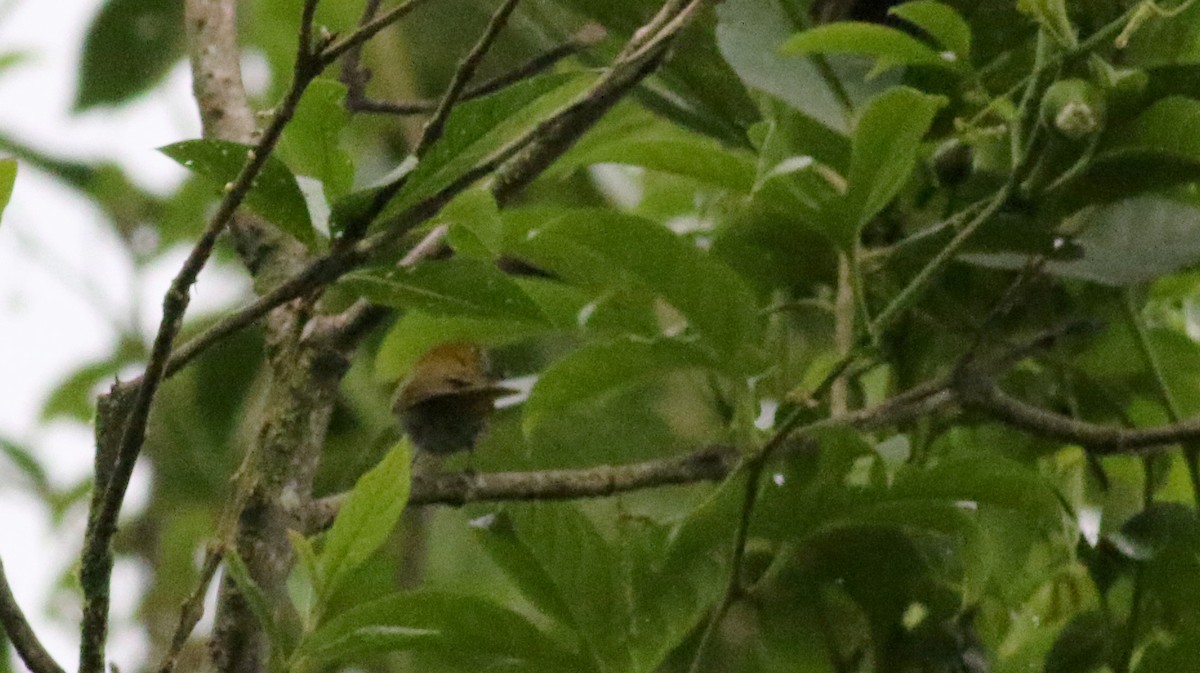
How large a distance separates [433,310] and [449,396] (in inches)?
4.9

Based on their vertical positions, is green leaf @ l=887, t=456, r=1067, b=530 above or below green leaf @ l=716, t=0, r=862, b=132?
below

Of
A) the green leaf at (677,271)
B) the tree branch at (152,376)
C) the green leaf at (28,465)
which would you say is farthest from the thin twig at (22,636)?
the green leaf at (28,465)

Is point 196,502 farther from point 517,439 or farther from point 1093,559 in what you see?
point 1093,559

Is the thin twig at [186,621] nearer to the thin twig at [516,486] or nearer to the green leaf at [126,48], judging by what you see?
the thin twig at [516,486]

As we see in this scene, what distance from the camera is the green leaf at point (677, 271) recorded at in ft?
1.75

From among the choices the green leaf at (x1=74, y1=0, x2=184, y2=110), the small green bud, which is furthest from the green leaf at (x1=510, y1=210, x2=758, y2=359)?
the green leaf at (x1=74, y1=0, x2=184, y2=110)

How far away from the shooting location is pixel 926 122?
1.69 feet

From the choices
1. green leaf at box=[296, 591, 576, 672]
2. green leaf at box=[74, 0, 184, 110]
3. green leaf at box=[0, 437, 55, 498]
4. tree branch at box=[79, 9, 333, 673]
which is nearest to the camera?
tree branch at box=[79, 9, 333, 673]

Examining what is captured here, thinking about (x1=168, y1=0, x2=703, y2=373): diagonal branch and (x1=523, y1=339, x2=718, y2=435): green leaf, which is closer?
(x1=168, y1=0, x2=703, y2=373): diagonal branch

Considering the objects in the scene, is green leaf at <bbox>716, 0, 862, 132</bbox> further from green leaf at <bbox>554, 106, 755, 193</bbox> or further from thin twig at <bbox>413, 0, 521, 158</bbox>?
thin twig at <bbox>413, 0, 521, 158</bbox>

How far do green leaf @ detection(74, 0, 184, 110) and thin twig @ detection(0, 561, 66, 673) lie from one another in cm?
75

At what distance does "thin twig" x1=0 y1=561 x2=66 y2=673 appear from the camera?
1.22 feet

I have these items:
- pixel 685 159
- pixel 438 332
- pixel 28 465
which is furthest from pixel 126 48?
pixel 685 159

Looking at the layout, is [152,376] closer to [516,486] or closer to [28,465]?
[516,486]
